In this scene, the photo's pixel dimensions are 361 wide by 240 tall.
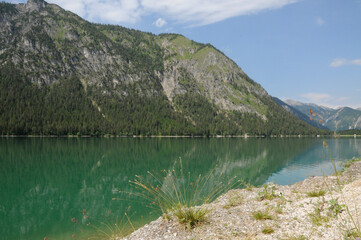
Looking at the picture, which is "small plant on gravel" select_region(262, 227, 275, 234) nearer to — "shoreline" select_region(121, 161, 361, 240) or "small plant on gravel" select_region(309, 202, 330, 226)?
"shoreline" select_region(121, 161, 361, 240)

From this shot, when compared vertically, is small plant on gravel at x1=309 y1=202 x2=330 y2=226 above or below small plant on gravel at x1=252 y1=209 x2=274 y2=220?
above

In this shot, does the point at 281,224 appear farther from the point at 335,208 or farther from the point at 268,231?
the point at 335,208

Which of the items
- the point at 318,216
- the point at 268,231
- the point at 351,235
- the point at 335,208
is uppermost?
the point at 335,208

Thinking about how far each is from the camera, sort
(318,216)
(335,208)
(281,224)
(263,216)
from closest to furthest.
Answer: (335,208), (318,216), (281,224), (263,216)

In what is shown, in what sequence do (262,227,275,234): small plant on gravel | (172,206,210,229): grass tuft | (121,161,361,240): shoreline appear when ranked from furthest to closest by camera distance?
(172,206,210,229): grass tuft → (262,227,275,234): small plant on gravel → (121,161,361,240): shoreline

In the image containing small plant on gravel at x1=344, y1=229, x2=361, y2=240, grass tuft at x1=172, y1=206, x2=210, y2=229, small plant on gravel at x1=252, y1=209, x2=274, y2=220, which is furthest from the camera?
small plant on gravel at x1=252, y1=209, x2=274, y2=220

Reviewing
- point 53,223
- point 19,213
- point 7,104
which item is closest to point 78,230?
point 53,223

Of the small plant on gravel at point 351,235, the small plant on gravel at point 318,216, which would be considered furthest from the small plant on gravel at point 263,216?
the small plant on gravel at point 351,235

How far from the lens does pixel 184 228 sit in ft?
30.1

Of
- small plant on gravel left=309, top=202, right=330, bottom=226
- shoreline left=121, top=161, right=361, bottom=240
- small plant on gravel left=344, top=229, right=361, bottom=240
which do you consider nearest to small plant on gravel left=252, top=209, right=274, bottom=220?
shoreline left=121, top=161, right=361, bottom=240

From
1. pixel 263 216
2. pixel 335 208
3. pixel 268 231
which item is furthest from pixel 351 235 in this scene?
pixel 263 216

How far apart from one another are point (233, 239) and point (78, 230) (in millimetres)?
13592

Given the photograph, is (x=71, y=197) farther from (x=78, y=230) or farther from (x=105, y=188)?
(x=78, y=230)

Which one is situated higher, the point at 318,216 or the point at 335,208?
the point at 335,208
